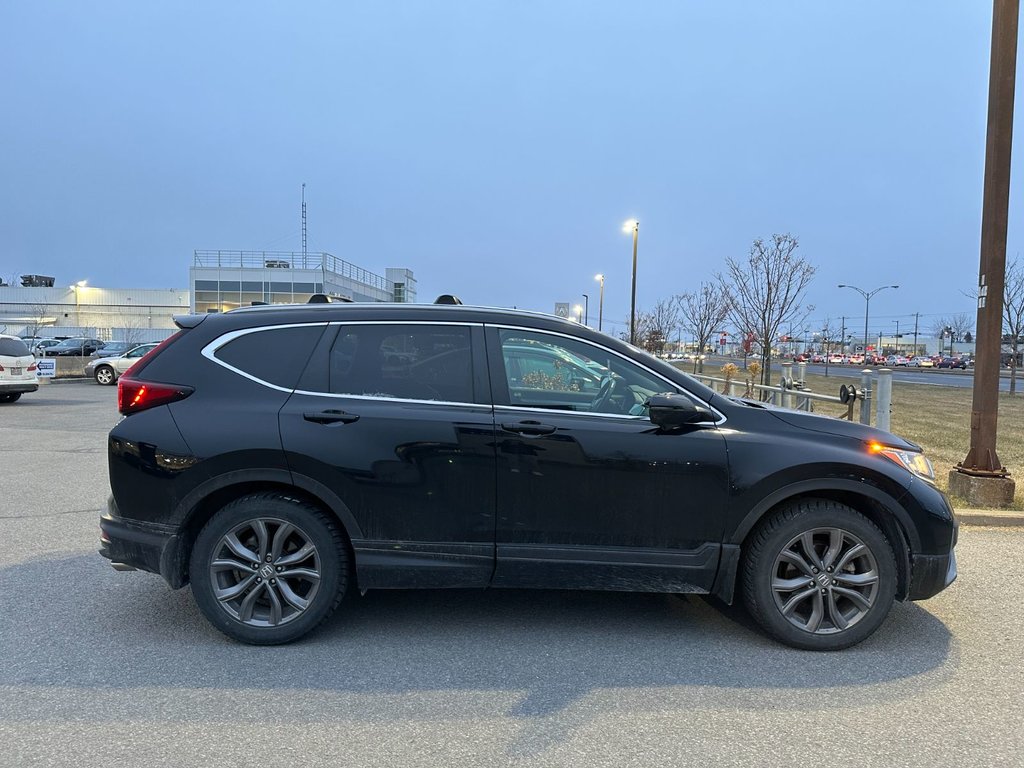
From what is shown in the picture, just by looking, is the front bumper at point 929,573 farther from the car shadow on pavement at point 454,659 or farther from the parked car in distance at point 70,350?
the parked car in distance at point 70,350

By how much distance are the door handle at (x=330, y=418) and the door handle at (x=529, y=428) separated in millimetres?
817

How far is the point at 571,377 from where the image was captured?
3963 millimetres

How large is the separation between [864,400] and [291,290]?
131ft

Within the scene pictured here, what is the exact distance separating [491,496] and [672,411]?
1.05 metres

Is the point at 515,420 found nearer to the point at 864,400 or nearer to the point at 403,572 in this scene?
the point at 403,572

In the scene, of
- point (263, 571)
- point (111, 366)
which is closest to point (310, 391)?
point (263, 571)

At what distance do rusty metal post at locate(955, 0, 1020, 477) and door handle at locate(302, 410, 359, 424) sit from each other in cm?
619

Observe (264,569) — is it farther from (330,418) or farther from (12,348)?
(12,348)

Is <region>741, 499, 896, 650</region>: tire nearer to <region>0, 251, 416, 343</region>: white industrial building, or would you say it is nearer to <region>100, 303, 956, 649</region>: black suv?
<region>100, 303, 956, 649</region>: black suv

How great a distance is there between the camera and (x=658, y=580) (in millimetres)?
3789

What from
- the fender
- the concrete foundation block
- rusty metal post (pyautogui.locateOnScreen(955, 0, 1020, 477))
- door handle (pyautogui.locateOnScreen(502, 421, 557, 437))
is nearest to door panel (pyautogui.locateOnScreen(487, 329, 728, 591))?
door handle (pyautogui.locateOnScreen(502, 421, 557, 437))

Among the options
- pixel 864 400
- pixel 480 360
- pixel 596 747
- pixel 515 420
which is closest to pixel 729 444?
pixel 515 420

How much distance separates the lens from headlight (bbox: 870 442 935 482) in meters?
3.84

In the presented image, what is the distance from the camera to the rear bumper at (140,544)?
3.76 metres
